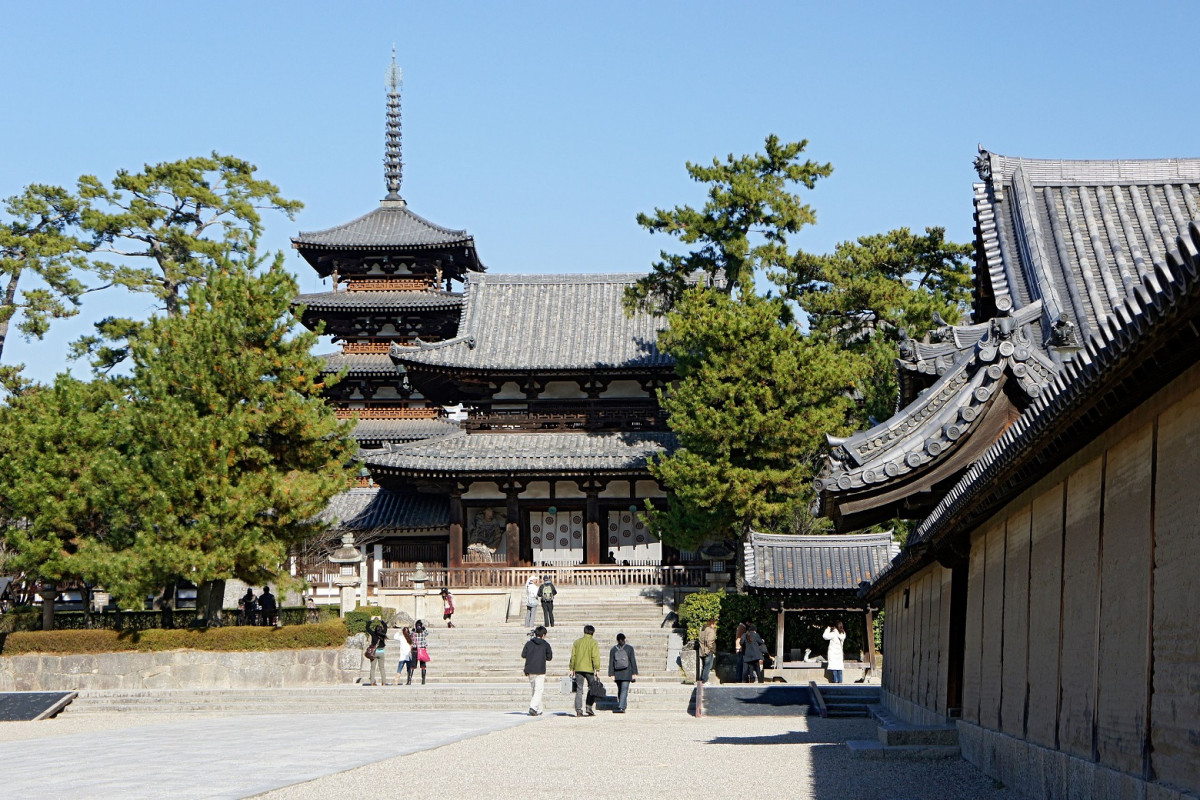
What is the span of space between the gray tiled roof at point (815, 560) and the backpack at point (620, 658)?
7126 millimetres

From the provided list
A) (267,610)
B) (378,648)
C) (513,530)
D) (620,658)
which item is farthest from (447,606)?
(620,658)

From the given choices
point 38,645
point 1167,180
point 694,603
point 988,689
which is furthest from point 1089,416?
point 38,645

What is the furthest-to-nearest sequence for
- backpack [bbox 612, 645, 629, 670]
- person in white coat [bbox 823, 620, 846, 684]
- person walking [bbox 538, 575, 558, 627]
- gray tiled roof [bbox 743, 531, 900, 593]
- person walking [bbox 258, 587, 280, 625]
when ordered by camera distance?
person walking [bbox 538, 575, 558, 627], person walking [bbox 258, 587, 280, 625], gray tiled roof [bbox 743, 531, 900, 593], person in white coat [bbox 823, 620, 846, 684], backpack [bbox 612, 645, 629, 670]

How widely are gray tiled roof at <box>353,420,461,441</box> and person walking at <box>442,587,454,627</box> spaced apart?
10013 millimetres

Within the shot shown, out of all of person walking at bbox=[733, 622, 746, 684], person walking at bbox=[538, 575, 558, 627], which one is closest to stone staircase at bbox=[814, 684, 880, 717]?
person walking at bbox=[733, 622, 746, 684]

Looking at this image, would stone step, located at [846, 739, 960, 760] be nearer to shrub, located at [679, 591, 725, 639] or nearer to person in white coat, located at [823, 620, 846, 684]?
person in white coat, located at [823, 620, 846, 684]

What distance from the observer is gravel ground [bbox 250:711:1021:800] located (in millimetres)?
12234

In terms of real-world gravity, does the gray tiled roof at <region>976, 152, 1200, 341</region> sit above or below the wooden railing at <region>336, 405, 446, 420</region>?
above

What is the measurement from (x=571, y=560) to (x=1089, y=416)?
37752 mm

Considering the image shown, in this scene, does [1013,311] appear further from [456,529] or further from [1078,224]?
[456,529]

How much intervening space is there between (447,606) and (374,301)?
1685 centimetres

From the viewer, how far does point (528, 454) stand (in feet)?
141

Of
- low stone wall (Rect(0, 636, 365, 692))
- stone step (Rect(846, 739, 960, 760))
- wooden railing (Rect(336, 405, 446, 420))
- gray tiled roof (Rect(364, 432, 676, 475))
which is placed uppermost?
wooden railing (Rect(336, 405, 446, 420))

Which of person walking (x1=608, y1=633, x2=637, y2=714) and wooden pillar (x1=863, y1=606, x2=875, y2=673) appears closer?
person walking (x1=608, y1=633, x2=637, y2=714)
